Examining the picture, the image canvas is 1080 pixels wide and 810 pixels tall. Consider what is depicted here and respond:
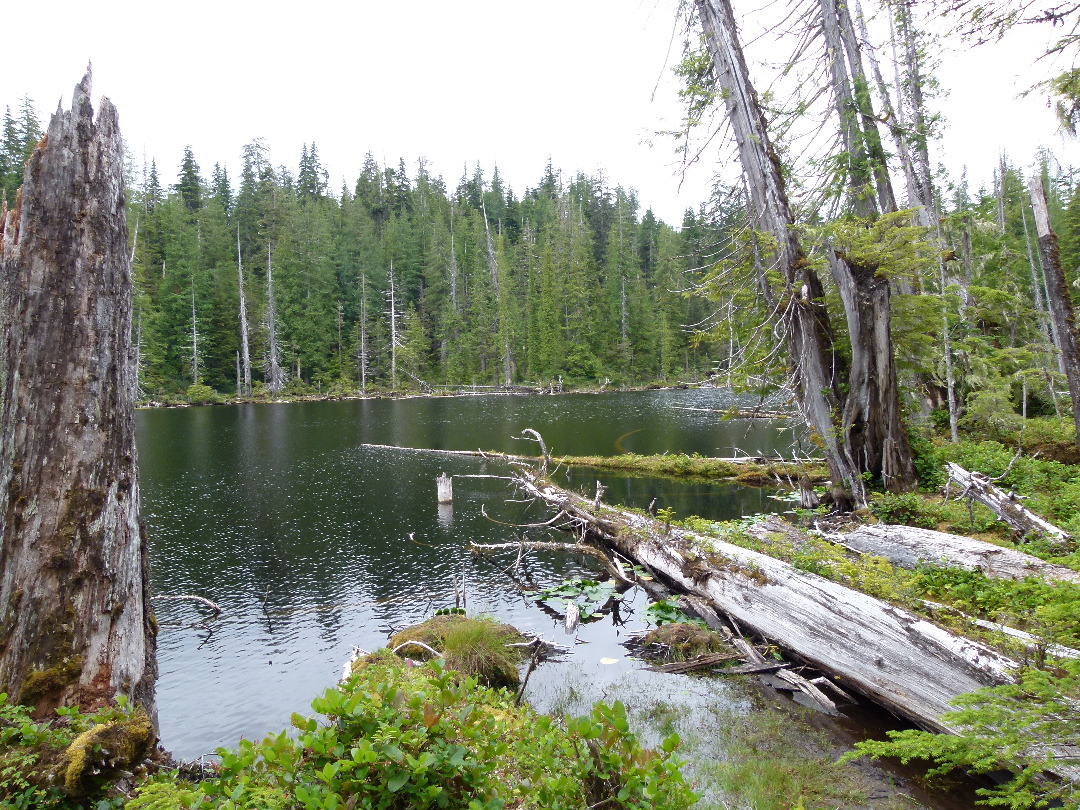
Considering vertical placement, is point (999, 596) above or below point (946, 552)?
below

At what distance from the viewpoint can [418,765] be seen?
7.88 ft

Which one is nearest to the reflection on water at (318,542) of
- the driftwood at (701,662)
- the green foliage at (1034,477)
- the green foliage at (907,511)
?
the driftwood at (701,662)

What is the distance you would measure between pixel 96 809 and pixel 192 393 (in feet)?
173

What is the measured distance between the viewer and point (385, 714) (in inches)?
104

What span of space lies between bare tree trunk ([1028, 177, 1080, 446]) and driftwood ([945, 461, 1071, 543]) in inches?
47.0

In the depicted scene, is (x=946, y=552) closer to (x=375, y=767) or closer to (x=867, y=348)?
(x=867, y=348)

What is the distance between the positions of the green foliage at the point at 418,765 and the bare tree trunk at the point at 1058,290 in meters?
6.73

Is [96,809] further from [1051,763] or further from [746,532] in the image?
[746,532]

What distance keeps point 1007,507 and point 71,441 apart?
9188 millimetres

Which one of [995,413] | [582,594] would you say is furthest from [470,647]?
[995,413]

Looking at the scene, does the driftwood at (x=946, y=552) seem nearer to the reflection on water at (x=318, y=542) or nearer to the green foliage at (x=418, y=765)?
the reflection on water at (x=318, y=542)

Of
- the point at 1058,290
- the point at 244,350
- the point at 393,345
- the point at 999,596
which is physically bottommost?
the point at 999,596

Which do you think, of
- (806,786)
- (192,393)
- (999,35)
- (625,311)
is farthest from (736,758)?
(625,311)

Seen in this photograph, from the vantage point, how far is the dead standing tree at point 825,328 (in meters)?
9.83
